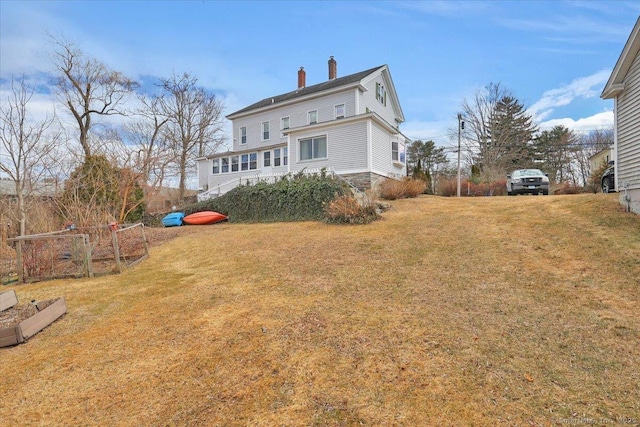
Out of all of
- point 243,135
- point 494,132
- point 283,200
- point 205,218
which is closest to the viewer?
point 283,200

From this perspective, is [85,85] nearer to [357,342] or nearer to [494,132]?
[357,342]

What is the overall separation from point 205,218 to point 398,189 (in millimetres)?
9184

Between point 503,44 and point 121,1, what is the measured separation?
41.9 feet

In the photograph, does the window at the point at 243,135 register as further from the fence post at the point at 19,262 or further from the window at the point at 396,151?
the fence post at the point at 19,262

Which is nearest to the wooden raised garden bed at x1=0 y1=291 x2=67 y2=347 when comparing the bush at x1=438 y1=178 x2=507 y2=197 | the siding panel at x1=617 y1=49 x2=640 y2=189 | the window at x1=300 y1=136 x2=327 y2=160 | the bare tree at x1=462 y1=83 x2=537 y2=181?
the siding panel at x1=617 y1=49 x2=640 y2=189

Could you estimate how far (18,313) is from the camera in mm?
4082

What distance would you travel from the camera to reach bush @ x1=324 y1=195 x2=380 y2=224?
980 centimetres

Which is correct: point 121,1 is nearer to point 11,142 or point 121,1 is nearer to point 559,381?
point 11,142

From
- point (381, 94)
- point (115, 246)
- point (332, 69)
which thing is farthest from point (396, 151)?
point (115, 246)

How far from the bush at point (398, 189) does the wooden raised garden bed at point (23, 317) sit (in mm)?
12472

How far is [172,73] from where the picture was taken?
27016 mm

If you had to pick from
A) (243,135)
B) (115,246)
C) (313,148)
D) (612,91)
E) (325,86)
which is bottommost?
(115,246)

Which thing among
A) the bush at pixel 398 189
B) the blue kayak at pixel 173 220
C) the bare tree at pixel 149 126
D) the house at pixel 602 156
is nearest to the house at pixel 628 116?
the bush at pixel 398 189

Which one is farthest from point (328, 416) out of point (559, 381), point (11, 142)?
point (11, 142)
